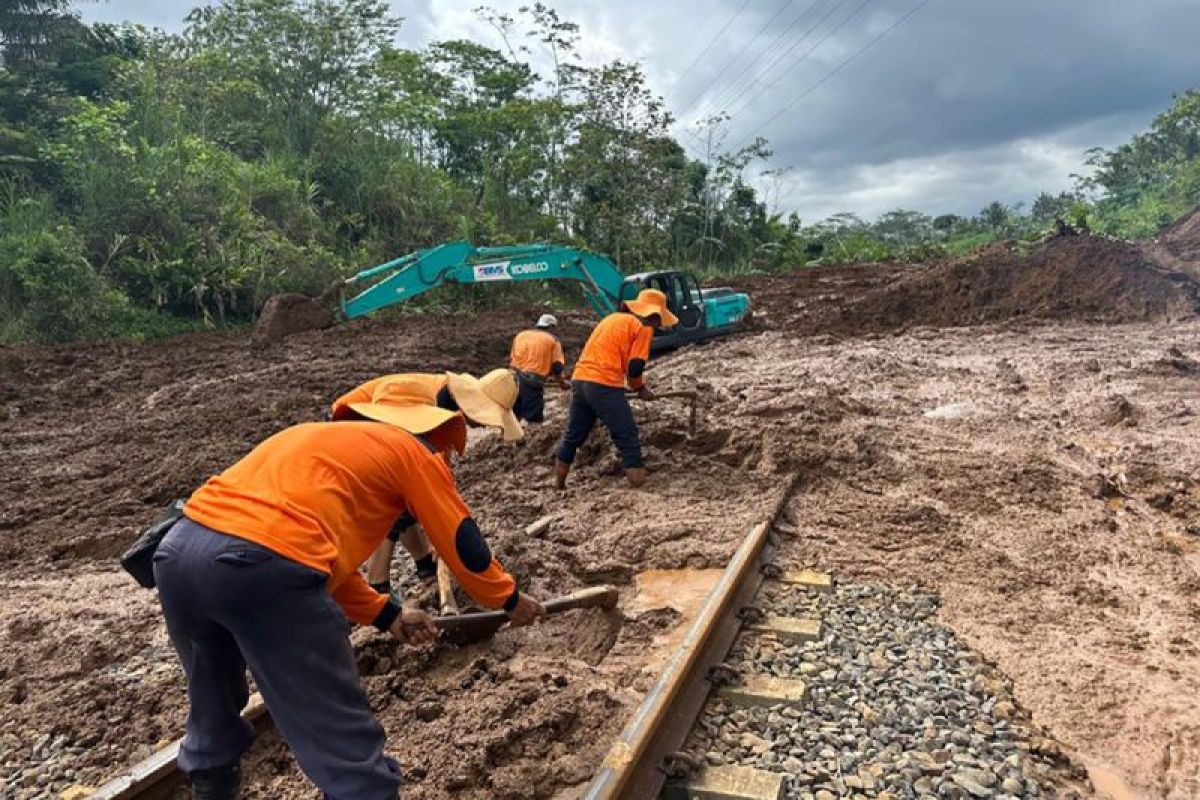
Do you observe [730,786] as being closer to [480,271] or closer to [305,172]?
[480,271]

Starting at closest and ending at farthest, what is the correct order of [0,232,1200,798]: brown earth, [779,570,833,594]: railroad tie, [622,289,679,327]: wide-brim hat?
1. [0,232,1200,798]: brown earth
2. [779,570,833,594]: railroad tie
3. [622,289,679,327]: wide-brim hat

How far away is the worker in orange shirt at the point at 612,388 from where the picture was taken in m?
7.19

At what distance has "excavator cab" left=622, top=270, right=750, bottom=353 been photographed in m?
13.5

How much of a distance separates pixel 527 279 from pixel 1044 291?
9536 mm

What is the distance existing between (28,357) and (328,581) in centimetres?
1164

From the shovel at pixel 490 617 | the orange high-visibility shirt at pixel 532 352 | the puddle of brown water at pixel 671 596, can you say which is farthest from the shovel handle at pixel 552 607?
the orange high-visibility shirt at pixel 532 352

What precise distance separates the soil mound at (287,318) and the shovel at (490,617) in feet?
33.7

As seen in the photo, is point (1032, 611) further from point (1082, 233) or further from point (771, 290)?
point (771, 290)

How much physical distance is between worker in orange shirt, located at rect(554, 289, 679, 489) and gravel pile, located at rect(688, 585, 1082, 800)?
3.03 meters

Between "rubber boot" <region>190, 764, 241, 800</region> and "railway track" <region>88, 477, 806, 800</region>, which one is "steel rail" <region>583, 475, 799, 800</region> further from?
"rubber boot" <region>190, 764, 241, 800</region>

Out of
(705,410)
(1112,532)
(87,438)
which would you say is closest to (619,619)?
(1112,532)

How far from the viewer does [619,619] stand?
466cm

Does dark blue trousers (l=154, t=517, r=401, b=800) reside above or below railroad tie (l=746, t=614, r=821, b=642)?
above

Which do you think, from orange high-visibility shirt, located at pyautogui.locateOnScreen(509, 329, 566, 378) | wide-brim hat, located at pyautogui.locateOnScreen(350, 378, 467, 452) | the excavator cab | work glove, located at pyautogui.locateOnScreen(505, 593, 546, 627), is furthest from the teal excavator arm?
work glove, located at pyautogui.locateOnScreen(505, 593, 546, 627)
